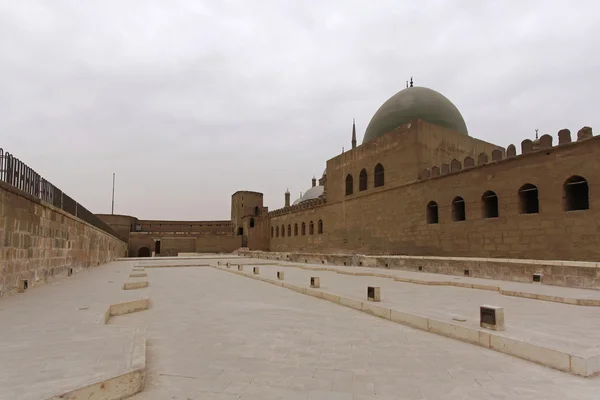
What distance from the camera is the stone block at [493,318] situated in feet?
14.3

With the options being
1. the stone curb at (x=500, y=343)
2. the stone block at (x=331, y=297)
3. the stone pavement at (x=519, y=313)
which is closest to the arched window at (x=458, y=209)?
the stone pavement at (x=519, y=313)

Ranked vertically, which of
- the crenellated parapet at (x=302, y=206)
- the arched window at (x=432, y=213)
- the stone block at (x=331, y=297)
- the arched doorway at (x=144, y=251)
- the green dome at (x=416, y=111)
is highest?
the green dome at (x=416, y=111)

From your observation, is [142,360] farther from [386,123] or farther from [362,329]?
[386,123]

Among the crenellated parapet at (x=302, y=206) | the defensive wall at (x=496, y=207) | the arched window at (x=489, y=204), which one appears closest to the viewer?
the defensive wall at (x=496, y=207)

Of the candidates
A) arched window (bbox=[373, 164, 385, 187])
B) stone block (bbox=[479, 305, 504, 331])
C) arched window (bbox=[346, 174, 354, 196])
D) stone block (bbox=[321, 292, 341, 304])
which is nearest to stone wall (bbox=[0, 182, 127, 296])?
stone block (bbox=[321, 292, 341, 304])

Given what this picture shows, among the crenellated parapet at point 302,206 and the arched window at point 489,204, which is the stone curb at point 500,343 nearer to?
the arched window at point 489,204

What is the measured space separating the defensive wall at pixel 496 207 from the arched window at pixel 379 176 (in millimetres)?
412

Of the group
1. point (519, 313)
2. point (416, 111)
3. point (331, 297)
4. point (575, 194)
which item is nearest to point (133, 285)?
point (331, 297)

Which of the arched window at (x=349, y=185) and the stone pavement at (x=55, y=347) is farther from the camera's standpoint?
the arched window at (x=349, y=185)

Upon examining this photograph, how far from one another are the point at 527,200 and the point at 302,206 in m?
20.3

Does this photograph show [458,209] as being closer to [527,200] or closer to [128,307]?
[527,200]

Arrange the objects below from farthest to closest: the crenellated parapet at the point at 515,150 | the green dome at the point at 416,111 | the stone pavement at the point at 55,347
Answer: the green dome at the point at 416,111
the crenellated parapet at the point at 515,150
the stone pavement at the point at 55,347

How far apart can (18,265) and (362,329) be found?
648 cm

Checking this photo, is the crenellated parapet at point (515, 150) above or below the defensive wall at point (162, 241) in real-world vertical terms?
above
